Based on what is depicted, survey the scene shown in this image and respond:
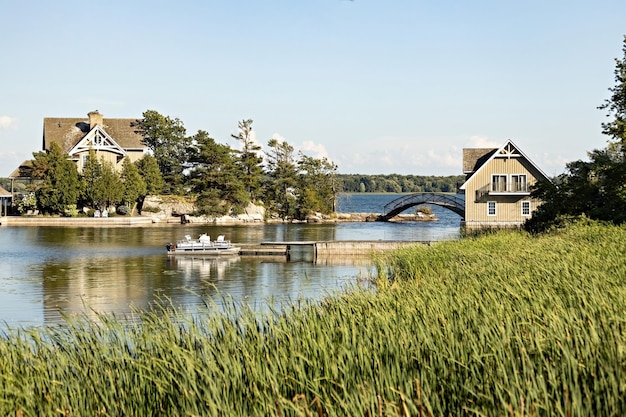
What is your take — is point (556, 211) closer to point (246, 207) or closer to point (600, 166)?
point (600, 166)

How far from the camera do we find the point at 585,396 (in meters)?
4.59

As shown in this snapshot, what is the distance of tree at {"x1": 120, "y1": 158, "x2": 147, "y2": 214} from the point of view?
193 ft

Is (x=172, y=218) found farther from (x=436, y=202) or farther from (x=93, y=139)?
(x=436, y=202)

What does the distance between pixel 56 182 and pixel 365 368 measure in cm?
5458

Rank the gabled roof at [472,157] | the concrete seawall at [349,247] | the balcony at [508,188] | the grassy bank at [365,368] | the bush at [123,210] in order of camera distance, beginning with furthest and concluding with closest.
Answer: the bush at [123,210]
the gabled roof at [472,157]
the balcony at [508,188]
the concrete seawall at [349,247]
the grassy bank at [365,368]

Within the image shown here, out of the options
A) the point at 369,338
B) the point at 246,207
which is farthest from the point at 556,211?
the point at 246,207

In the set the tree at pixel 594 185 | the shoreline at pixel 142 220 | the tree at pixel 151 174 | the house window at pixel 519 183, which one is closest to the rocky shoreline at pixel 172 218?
the shoreline at pixel 142 220

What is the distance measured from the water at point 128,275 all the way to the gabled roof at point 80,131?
22005 millimetres

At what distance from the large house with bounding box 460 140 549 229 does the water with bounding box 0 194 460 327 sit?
7.91 metres

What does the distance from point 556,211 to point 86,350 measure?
2171cm

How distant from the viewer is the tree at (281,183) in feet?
214

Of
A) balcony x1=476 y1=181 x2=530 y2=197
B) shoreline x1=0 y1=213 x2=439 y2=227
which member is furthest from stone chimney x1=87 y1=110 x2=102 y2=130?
balcony x1=476 y1=181 x2=530 y2=197

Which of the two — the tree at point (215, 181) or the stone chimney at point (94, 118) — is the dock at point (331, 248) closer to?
the tree at point (215, 181)

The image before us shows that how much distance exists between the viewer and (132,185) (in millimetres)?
58812
